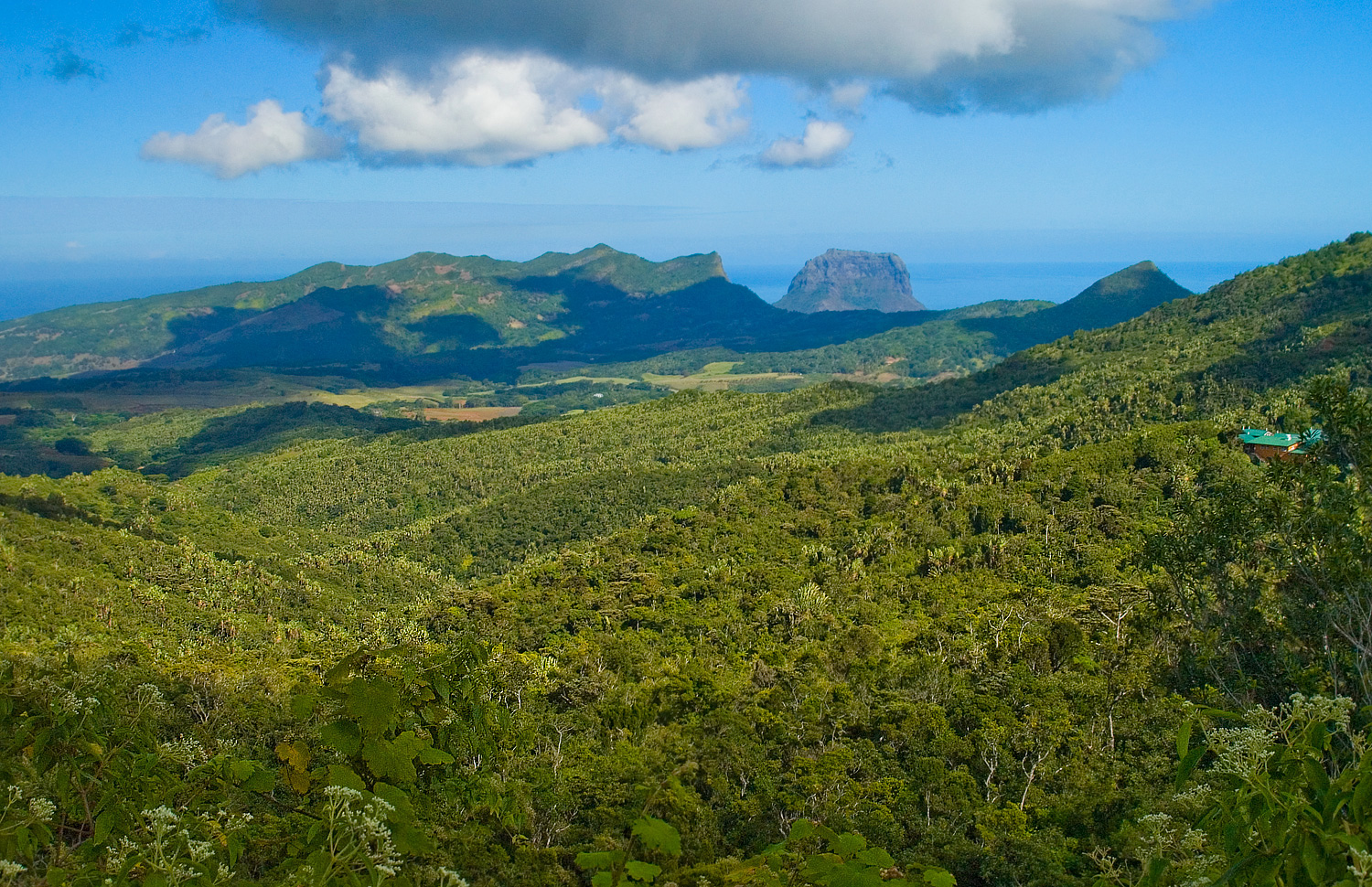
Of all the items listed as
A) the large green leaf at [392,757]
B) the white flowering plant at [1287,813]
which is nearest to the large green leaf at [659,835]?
the large green leaf at [392,757]

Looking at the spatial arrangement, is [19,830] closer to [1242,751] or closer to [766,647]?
[1242,751]

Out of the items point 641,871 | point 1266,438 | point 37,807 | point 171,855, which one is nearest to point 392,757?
point 171,855

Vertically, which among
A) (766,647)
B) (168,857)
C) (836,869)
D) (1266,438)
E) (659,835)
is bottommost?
(766,647)

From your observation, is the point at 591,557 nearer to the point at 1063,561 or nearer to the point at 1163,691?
the point at 1063,561

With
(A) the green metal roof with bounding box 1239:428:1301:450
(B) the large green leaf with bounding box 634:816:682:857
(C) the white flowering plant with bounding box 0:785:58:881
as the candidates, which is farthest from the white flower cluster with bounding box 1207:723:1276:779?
(A) the green metal roof with bounding box 1239:428:1301:450

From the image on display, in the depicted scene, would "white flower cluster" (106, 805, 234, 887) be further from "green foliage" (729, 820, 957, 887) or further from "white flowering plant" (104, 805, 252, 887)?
"green foliage" (729, 820, 957, 887)

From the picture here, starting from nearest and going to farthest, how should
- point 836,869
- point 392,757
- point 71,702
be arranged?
point 392,757, point 836,869, point 71,702

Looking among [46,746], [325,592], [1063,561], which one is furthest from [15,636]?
[1063,561]

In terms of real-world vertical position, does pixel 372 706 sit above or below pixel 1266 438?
above
